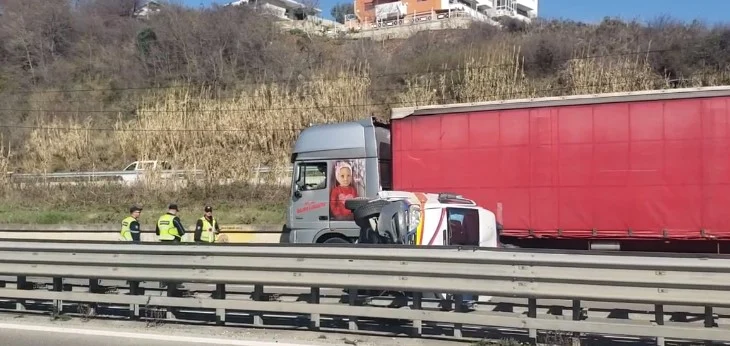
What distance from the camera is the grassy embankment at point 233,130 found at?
24.4 metres

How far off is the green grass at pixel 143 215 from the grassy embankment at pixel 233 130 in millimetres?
46

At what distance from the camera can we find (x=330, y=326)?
7.44 metres

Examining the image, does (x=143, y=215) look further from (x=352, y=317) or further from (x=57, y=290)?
(x=352, y=317)

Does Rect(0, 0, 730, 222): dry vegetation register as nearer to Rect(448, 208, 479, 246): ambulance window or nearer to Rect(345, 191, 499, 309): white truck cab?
Rect(345, 191, 499, 309): white truck cab

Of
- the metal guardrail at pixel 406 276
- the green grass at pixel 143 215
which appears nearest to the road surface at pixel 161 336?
the metal guardrail at pixel 406 276

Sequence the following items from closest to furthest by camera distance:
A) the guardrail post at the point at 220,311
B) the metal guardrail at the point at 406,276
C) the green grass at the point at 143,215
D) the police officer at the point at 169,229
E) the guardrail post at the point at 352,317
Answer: the metal guardrail at the point at 406,276 < the guardrail post at the point at 352,317 < the guardrail post at the point at 220,311 < the police officer at the point at 169,229 < the green grass at the point at 143,215

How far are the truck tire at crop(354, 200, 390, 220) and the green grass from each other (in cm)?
Result: 1090

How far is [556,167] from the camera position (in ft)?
42.6

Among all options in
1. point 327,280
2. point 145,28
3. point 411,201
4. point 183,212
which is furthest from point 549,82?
point 145,28

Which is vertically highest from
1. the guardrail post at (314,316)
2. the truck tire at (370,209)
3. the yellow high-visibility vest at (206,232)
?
the truck tire at (370,209)

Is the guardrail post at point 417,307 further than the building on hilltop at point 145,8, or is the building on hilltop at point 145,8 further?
the building on hilltop at point 145,8

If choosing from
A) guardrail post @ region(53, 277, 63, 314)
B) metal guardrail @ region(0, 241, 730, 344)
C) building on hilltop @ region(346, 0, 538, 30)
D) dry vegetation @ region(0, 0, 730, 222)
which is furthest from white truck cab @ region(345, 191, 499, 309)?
building on hilltop @ region(346, 0, 538, 30)

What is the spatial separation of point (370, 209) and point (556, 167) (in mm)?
5251

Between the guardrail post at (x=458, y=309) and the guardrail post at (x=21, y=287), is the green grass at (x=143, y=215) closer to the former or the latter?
the guardrail post at (x=21, y=287)
